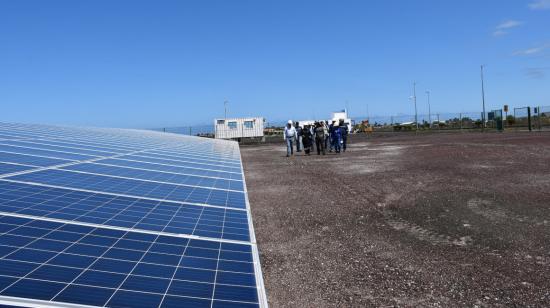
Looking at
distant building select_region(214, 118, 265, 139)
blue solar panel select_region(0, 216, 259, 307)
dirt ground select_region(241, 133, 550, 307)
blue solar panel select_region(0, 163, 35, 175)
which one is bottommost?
dirt ground select_region(241, 133, 550, 307)

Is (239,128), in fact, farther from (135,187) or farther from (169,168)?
(135,187)

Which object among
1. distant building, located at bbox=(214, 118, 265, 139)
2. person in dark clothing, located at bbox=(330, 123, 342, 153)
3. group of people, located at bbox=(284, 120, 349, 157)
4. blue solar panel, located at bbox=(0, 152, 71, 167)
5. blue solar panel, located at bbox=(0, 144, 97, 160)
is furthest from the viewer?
distant building, located at bbox=(214, 118, 265, 139)

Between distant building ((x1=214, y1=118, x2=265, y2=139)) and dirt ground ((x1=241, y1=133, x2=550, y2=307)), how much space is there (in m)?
33.3

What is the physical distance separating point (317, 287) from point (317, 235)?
8.79ft

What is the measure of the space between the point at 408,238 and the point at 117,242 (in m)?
6.00

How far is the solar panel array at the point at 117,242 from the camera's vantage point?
2869mm

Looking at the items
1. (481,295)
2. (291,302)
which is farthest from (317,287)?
(481,295)

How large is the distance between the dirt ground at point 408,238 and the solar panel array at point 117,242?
1605 millimetres

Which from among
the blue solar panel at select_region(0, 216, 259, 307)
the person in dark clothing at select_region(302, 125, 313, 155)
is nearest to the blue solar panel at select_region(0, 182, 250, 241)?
the blue solar panel at select_region(0, 216, 259, 307)

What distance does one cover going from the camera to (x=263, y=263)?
24.6ft

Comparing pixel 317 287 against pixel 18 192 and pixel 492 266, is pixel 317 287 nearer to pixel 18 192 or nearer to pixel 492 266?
pixel 492 266

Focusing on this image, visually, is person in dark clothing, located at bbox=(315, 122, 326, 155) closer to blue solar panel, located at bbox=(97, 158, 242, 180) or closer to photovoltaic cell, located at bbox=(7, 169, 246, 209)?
blue solar panel, located at bbox=(97, 158, 242, 180)

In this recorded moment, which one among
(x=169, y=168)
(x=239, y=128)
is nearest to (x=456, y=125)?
(x=239, y=128)

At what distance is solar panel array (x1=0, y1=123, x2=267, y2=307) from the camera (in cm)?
287
